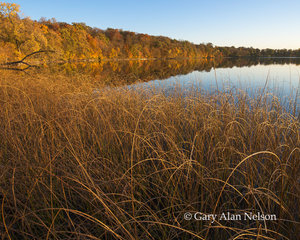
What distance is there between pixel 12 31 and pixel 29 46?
2.55 metres

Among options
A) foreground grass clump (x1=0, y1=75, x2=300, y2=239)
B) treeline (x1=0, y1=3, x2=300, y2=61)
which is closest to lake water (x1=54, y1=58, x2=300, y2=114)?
foreground grass clump (x1=0, y1=75, x2=300, y2=239)

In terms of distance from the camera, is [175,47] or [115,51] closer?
[115,51]

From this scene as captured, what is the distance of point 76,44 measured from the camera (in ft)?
153

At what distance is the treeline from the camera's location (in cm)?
2388

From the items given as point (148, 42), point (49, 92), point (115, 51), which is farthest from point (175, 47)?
point (49, 92)

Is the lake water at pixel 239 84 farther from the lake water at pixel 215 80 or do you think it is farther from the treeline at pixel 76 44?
the treeline at pixel 76 44

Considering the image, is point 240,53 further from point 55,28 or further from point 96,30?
point 55,28

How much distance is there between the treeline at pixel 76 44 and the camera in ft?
78.3

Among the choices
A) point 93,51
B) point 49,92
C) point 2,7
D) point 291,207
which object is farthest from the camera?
point 93,51

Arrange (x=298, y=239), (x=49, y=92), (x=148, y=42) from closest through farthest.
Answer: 1. (x=298, y=239)
2. (x=49, y=92)
3. (x=148, y=42)

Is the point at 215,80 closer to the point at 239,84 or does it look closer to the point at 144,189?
the point at 239,84

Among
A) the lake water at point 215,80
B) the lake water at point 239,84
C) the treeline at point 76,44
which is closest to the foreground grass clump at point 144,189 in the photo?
the lake water at point 215,80

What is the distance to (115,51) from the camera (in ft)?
197

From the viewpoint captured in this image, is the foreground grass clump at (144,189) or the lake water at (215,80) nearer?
the foreground grass clump at (144,189)
